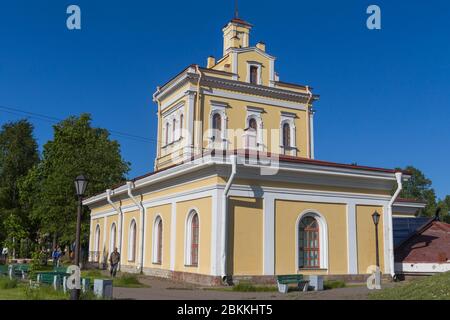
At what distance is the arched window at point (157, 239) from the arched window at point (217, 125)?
6381mm

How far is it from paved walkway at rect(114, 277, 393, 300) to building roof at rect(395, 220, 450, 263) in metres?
4.49

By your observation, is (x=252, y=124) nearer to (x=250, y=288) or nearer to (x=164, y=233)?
(x=164, y=233)

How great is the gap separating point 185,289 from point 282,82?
15.0m

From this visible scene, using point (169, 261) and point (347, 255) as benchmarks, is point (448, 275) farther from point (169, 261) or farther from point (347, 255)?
point (169, 261)

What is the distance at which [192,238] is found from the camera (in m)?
17.6

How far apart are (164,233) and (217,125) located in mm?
7703

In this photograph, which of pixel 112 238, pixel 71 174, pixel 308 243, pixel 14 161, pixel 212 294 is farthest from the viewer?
pixel 14 161

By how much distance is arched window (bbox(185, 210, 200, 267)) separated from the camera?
686 inches

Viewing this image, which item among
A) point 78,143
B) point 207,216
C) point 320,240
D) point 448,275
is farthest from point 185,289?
point 78,143

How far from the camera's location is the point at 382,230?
18.8m

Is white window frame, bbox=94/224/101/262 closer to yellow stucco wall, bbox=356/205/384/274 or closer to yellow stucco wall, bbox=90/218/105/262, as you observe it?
yellow stucco wall, bbox=90/218/105/262

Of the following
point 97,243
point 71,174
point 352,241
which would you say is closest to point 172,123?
point 71,174

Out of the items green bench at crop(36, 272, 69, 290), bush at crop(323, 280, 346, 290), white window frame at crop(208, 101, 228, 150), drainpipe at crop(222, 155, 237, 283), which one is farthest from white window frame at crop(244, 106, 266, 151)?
green bench at crop(36, 272, 69, 290)

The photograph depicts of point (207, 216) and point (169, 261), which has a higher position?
point (207, 216)
